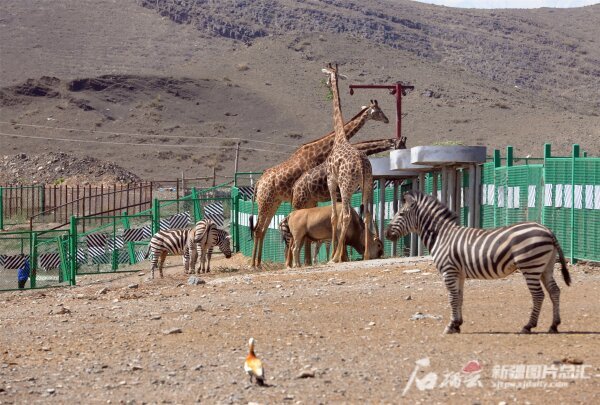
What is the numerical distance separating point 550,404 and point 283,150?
69.0 metres

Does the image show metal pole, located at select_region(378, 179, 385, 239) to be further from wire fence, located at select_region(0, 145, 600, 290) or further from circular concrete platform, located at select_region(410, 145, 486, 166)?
circular concrete platform, located at select_region(410, 145, 486, 166)

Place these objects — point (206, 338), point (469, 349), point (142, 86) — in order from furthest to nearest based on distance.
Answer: point (142, 86), point (206, 338), point (469, 349)

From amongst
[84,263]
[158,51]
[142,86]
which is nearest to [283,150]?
[142,86]

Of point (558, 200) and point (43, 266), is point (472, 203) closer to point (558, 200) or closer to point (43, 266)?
point (558, 200)

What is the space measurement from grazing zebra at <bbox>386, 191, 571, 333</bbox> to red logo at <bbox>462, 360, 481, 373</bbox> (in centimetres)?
172

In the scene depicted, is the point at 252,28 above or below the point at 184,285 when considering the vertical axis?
above

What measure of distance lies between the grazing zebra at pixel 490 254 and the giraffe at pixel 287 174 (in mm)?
12703

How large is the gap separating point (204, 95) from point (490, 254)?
81.9 meters

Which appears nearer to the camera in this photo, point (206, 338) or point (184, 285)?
point (206, 338)

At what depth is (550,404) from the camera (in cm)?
957

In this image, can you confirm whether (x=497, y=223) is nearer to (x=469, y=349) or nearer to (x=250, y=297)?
(x=250, y=297)

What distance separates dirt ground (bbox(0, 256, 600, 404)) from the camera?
409 inches

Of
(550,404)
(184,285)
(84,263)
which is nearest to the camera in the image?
(550,404)

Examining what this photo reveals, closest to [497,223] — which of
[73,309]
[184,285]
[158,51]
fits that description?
[184,285]
